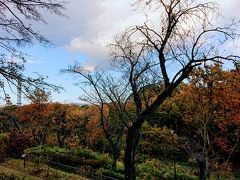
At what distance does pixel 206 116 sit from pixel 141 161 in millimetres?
13571

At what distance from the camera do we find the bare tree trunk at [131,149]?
13211mm

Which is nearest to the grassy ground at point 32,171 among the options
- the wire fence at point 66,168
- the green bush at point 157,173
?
the wire fence at point 66,168

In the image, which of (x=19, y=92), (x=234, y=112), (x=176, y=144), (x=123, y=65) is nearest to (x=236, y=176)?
(x=176, y=144)

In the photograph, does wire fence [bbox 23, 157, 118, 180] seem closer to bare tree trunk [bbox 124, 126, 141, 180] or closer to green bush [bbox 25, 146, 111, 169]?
green bush [bbox 25, 146, 111, 169]

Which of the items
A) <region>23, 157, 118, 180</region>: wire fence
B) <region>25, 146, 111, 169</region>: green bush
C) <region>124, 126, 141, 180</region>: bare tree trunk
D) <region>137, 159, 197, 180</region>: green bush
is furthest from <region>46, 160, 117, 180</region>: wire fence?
<region>124, 126, 141, 180</region>: bare tree trunk

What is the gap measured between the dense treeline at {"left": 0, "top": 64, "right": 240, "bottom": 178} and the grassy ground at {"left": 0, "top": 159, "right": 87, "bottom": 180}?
2172 mm

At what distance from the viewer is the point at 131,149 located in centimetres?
1334

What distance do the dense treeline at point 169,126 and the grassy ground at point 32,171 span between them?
7.13 feet

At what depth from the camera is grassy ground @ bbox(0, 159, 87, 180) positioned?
2389 centimetres

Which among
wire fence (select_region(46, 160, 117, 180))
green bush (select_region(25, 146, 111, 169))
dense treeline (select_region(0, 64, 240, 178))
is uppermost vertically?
dense treeline (select_region(0, 64, 240, 178))

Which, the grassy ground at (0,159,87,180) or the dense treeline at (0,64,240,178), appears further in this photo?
the dense treeline at (0,64,240,178)

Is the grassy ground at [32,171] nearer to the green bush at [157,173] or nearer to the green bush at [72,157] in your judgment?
the green bush at [72,157]

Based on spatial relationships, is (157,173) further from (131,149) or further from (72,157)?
(131,149)

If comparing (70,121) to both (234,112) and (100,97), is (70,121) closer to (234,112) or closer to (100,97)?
(100,97)
